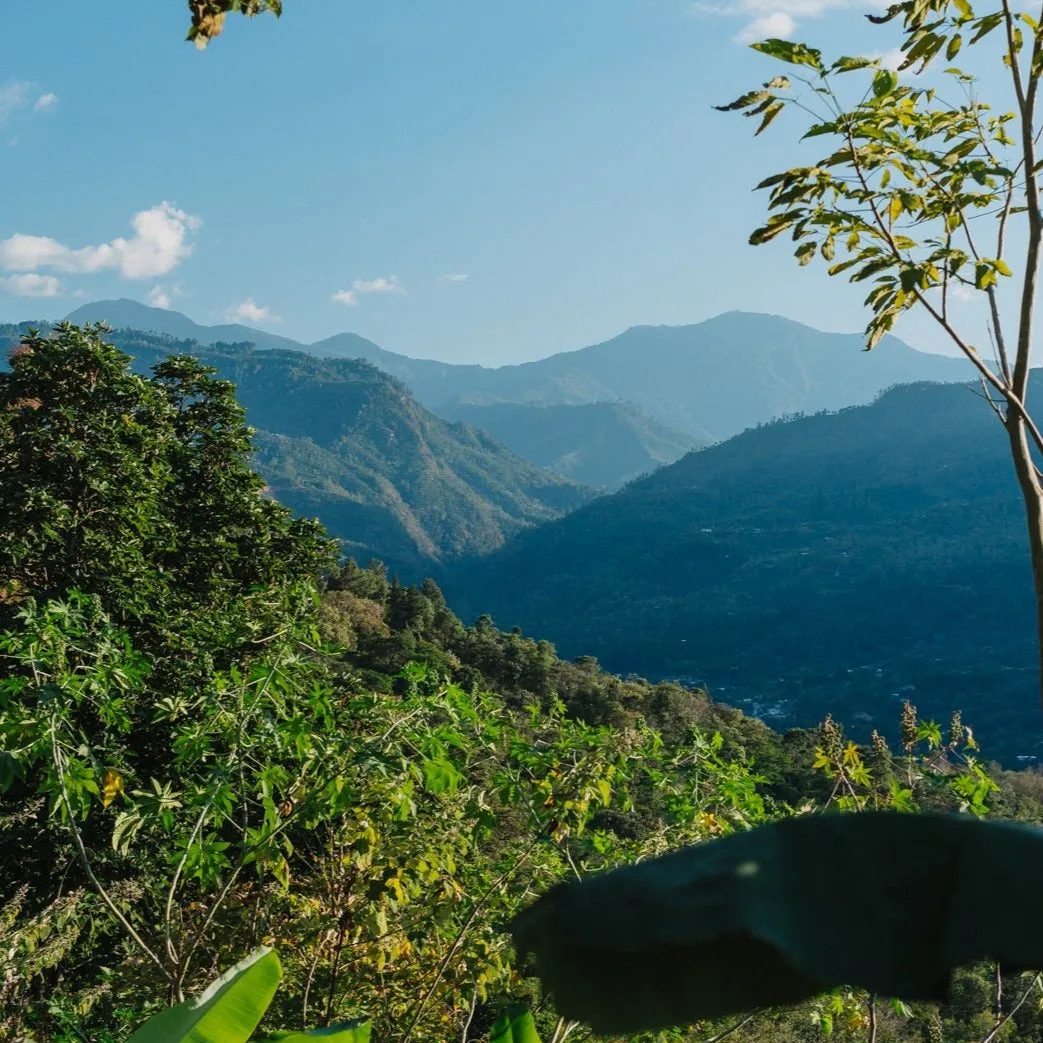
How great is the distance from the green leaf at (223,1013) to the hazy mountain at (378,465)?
115702mm

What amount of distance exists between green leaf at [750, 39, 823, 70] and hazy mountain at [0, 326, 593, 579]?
11548 cm

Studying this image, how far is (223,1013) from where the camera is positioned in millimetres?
1316

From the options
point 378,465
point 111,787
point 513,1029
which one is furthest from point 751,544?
point 513,1029

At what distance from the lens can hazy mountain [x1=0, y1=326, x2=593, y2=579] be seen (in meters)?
130

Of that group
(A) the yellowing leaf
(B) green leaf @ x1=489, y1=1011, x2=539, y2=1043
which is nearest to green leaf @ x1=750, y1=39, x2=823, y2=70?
(B) green leaf @ x1=489, y1=1011, x2=539, y2=1043

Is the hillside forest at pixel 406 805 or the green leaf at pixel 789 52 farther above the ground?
the green leaf at pixel 789 52

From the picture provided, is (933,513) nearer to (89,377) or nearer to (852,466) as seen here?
(852,466)

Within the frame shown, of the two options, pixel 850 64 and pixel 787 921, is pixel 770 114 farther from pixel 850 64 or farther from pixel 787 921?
pixel 787 921

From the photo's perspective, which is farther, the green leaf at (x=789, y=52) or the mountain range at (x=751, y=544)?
the mountain range at (x=751, y=544)

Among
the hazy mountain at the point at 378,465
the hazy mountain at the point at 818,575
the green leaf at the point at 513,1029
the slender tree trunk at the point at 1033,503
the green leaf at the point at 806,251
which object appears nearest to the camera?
the green leaf at the point at 513,1029

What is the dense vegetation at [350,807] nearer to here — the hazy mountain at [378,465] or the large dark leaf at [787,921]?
the large dark leaf at [787,921]

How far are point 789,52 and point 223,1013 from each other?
200 cm

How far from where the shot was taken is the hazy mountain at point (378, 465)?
130m

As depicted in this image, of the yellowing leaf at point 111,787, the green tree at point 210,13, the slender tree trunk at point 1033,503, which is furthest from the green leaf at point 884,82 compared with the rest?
the yellowing leaf at point 111,787
